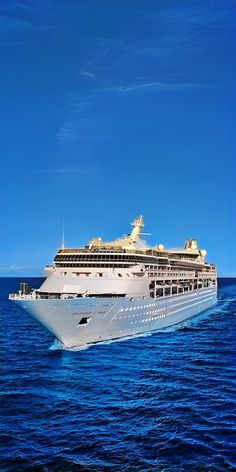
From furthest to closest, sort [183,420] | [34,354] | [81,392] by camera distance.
Answer: 1. [34,354]
2. [81,392]
3. [183,420]

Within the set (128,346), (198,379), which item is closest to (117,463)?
(198,379)

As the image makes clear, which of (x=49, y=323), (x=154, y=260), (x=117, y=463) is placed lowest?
(x=117, y=463)

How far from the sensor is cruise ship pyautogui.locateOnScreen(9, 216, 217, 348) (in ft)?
147

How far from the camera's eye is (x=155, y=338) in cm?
5525

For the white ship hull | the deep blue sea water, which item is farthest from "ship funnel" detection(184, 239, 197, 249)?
the deep blue sea water

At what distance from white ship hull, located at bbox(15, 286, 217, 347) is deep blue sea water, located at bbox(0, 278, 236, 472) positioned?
57.0 inches

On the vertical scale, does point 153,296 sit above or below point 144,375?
above

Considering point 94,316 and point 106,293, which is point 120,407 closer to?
point 94,316

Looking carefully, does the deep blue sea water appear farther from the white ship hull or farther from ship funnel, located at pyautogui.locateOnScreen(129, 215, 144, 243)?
ship funnel, located at pyautogui.locateOnScreen(129, 215, 144, 243)

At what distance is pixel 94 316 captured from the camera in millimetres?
46438

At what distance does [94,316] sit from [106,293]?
4.82m

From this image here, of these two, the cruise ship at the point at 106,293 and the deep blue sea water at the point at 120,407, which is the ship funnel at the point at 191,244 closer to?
the cruise ship at the point at 106,293

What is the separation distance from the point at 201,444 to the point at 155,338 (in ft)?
105

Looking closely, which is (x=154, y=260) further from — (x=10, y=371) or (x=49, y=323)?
(x=10, y=371)
